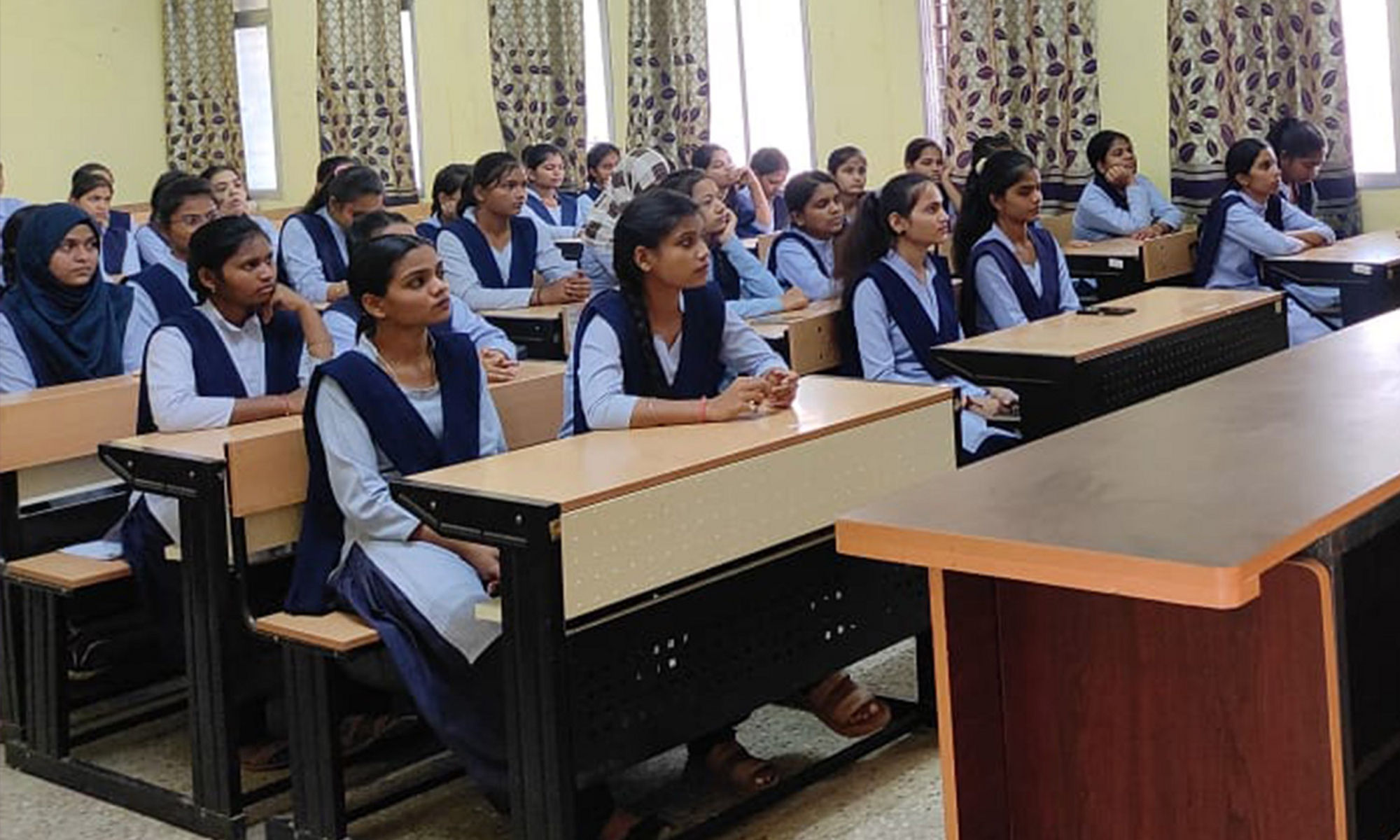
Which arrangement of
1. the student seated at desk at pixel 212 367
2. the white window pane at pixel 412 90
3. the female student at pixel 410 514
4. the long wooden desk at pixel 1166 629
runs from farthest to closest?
the white window pane at pixel 412 90, the student seated at desk at pixel 212 367, the female student at pixel 410 514, the long wooden desk at pixel 1166 629

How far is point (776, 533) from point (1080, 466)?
82 centimetres

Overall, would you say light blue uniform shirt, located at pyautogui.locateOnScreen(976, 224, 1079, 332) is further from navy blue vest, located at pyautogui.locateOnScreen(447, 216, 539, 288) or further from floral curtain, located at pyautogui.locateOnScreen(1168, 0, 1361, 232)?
floral curtain, located at pyautogui.locateOnScreen(1168, 0, 1361, 232)

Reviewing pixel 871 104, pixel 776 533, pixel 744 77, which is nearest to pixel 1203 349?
pixel 776 533

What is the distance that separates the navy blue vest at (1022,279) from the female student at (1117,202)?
211 cm

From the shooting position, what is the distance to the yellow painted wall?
33.1 ft

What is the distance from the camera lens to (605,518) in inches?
103

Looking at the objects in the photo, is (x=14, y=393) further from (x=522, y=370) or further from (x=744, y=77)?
(x=744, y=77)

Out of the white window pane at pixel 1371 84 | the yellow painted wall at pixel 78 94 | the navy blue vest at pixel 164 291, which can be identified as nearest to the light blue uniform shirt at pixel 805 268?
the navy blue vest at pixel 164 291

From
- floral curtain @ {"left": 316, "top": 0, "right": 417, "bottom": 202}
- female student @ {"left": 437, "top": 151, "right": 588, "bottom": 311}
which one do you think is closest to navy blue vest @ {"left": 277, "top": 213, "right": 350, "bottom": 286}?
female student @ {"left": 437, "top": 151, "right": 588, "bottom": 311}

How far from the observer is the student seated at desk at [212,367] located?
3.36 meters

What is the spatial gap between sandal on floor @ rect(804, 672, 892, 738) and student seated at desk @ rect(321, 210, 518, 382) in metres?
0.91

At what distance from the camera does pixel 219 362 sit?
350 cm

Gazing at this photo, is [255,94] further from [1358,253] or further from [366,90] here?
[1358,253]

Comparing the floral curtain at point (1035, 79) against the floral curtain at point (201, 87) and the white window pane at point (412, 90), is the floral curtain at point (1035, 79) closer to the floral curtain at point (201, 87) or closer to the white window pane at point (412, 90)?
the white window pane at point (412, 90)
